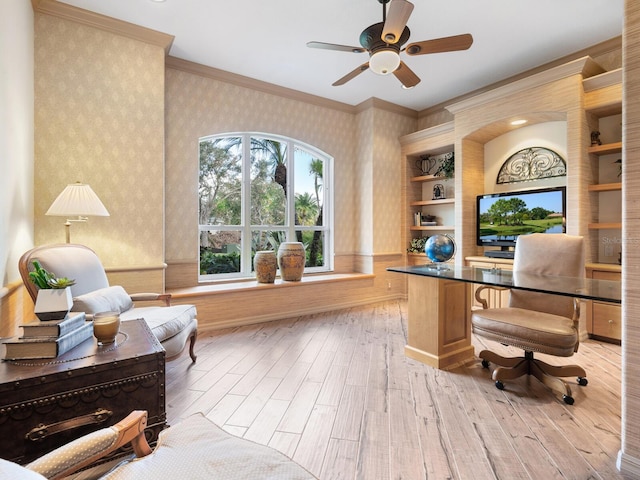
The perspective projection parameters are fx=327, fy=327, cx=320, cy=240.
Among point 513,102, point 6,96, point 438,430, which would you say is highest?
point 513,102

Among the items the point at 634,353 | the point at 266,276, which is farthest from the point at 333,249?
the point at 634,353

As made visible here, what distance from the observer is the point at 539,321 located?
2227mm

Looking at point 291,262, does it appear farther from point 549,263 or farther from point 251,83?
point 549,263

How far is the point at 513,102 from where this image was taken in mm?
3980

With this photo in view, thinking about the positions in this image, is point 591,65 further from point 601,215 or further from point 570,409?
point 570,409

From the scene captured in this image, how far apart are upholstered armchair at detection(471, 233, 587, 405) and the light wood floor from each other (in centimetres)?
11

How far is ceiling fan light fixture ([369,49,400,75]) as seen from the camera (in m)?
2.50

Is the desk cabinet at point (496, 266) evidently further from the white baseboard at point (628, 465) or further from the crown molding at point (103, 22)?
the crown molding at point (103, 22)

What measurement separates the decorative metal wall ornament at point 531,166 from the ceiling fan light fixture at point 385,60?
8.95 feet

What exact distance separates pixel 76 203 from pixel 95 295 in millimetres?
836

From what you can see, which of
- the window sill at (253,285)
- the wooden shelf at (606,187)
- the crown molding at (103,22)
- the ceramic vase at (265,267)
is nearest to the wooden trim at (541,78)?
the wooden shelf at (606,187)

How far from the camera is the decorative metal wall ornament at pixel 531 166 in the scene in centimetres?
402

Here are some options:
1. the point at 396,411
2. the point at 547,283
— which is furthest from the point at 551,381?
the point at 396,411

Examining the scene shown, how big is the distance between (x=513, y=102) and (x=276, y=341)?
3941 mm
